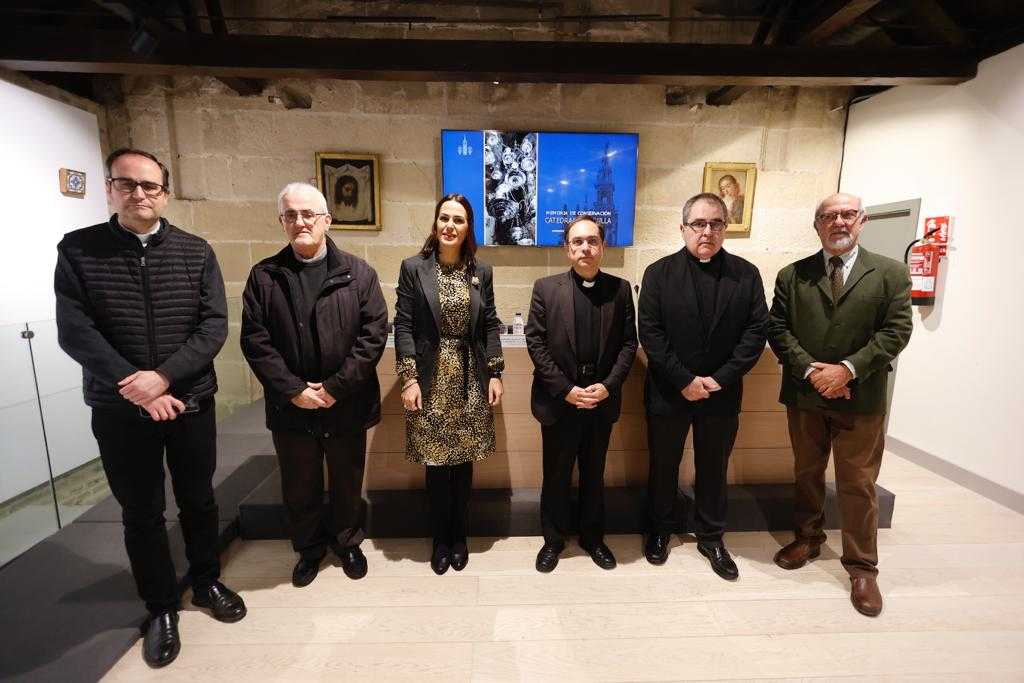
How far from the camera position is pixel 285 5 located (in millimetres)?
3875

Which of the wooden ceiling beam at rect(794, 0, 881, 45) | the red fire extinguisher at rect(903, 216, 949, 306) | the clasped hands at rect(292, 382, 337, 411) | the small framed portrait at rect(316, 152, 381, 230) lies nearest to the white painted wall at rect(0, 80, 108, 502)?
the clasped hands at rect(292, 382, 337, 411)

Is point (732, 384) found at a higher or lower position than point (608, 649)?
higher

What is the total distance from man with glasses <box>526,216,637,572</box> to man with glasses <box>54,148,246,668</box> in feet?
4.16

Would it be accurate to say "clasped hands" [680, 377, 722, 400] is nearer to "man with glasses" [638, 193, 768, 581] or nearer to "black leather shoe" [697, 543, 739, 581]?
"man with glasses" [638, 193, 768, 581]

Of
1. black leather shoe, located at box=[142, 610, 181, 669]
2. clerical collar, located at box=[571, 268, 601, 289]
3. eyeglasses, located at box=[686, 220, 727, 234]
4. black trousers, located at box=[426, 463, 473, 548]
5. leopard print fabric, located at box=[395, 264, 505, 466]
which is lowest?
black leather shoe, located at box=[142, 610, 181, 669]

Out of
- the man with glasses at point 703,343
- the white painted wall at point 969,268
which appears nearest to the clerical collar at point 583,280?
the man with glasses at point 703,343

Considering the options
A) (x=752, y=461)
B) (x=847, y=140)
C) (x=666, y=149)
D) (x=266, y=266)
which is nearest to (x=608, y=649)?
(x=752, y=461)

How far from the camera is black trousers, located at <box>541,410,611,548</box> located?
2.10 metres

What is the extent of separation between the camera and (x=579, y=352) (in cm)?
205

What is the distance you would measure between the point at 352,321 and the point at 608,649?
160cm

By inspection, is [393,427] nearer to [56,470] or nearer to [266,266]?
[266,266]

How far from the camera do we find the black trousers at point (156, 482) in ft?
5.31

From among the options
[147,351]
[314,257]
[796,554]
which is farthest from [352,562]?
[796,554]

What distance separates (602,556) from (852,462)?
1150 millimetres
